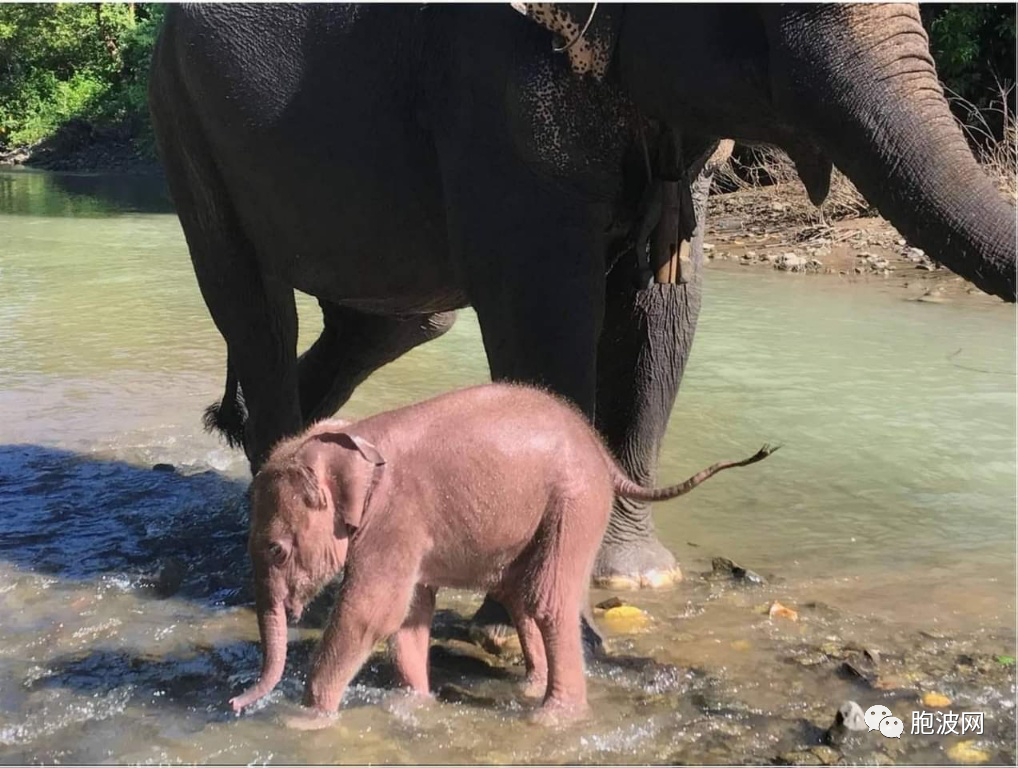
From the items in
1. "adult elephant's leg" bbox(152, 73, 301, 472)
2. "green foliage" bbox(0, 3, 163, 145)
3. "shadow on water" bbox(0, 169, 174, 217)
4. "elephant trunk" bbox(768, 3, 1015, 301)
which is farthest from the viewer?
"green foliage" bbox(0, 3, 163, 145)

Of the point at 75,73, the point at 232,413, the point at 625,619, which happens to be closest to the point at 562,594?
the point at 625,619

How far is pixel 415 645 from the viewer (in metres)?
3.18

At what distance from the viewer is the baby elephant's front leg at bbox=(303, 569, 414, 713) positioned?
2889 millimetres

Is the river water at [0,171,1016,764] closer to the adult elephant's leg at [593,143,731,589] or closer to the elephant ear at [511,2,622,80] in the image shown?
the adult elephant's leg at [593,143,731,589]

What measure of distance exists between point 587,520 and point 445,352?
17.1 feet

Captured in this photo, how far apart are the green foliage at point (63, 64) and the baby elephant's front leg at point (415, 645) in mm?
37485

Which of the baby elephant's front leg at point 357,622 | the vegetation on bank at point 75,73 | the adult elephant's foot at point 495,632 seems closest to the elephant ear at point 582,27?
the baby elephant's front leg at point 357,622

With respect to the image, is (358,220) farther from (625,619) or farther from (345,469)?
(625,619)

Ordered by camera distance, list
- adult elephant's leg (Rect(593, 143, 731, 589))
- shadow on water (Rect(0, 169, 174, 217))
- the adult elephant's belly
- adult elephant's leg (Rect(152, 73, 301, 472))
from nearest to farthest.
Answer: the adult elephant's belly, adult elephant's leg (Rect(593, 143, 731, 589)), adult elephant's leg (Rect(152, 73, 301, 472)), shadow on water (Rect(0, 169, 174, 217))

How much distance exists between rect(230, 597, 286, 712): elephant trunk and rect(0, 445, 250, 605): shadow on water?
101cm

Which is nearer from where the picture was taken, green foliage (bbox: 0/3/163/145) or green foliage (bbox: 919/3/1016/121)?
green foliage (bbox: 919/3/1016/121)

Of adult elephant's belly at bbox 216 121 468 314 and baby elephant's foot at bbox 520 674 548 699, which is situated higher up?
adult elephant's belly at bbox 216 121 468 314

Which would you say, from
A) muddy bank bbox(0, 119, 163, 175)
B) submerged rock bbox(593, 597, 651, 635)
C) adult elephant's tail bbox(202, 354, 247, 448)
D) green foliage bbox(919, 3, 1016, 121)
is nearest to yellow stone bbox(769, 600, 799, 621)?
Answer: submerged rock bbox(593, 597, 651, 635)

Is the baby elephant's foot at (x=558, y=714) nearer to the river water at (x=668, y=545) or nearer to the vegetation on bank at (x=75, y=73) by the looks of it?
the river water at (x=668, y=545)
